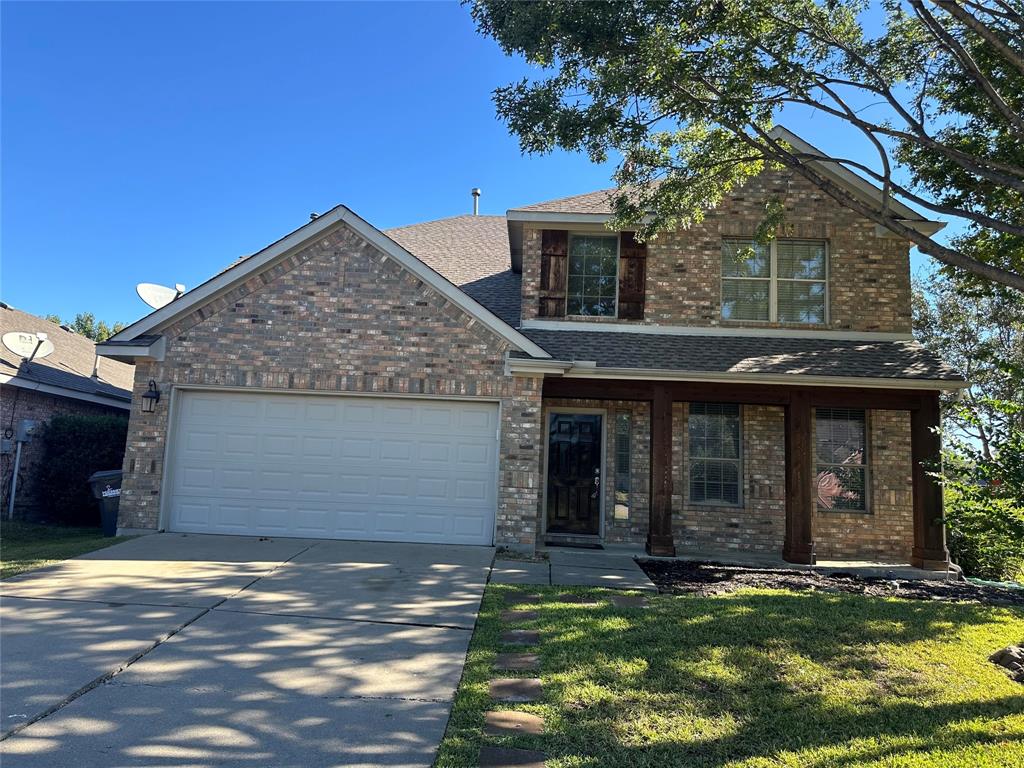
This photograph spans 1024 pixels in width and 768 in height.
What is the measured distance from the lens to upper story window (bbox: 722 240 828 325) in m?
11.1

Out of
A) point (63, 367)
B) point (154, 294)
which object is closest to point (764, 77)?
point (154, 294)

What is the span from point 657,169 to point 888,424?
5690 millimetres

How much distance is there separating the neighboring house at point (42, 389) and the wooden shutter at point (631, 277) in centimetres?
1071

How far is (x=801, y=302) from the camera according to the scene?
11.2 m

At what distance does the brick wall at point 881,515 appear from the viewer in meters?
10.5

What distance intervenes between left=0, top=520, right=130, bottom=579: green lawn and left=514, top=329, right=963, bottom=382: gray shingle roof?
250 inches

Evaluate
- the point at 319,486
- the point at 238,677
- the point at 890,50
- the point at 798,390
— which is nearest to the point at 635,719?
the point at 238,677

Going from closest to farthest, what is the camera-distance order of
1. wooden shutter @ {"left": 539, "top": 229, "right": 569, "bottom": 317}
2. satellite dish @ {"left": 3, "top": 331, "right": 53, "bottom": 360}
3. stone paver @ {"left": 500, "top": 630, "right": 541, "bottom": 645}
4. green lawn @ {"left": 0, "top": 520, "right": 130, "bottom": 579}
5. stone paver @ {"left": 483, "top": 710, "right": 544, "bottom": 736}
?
stone paver @ {"left": 483, "top": 710, "right": 544, "bottom": 736}, stone paver @ {"left": 500, "top": 630, "right": 541, "bottom": 645}, green lawn @ {"left": 0, "top": 520, "right": 130, "bottom": 579}, wooden shutter @ {"left": 539, "top": 229, "right": 569, "bottom": 317}, satellite dish @ {"left": 3, "top": 331, "right": 53, "bottom": 360}

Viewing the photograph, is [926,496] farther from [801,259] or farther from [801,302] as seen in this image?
[801,259]

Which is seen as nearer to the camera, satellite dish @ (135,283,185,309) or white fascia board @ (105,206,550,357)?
white fascia board @ (105,206,550,357)

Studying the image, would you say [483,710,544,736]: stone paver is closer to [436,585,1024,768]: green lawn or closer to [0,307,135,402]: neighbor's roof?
[436,585,1024,768]: green lawn

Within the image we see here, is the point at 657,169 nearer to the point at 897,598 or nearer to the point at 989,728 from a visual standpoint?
the point at 897,598

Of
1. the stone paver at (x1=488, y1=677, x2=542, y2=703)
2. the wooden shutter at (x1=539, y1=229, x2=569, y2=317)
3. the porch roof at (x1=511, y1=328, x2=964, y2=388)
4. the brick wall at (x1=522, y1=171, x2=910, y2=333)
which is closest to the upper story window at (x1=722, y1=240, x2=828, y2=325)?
the brick wall at (x1=522, y1=171, x2=910, y2=333)

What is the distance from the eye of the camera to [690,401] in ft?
33.6
